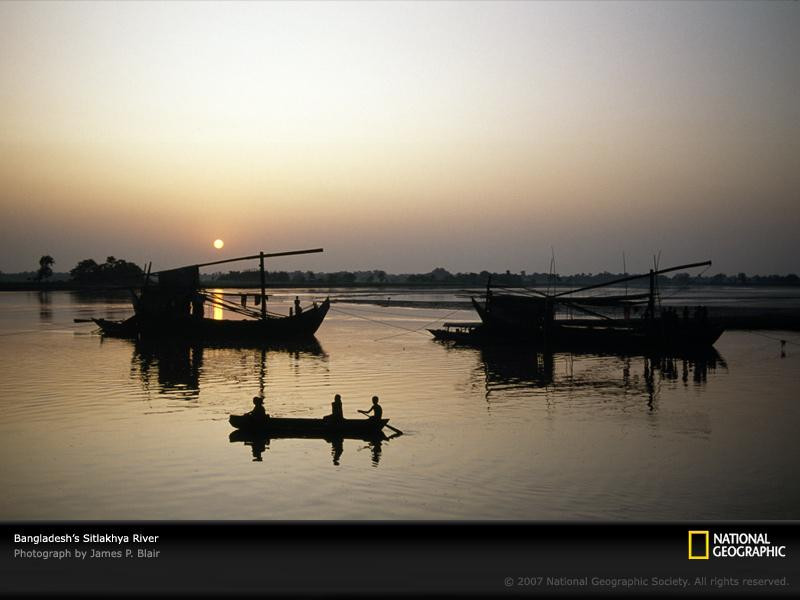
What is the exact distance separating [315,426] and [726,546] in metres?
12.2

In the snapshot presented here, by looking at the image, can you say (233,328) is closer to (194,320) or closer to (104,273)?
(194,320)

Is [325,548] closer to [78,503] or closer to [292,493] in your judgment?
[292,493]

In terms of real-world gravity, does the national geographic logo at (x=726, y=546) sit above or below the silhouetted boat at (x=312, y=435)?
above

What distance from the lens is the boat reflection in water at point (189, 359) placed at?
27297 millimetres

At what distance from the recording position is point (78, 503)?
12219 millimetres

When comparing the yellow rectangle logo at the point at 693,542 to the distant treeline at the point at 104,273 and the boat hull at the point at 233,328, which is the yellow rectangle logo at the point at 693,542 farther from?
the distant treeline at the point at 104,273

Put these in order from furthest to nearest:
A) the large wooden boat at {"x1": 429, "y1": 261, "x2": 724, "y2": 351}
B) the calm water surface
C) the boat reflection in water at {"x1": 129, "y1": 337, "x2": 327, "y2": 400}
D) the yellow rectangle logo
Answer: the large wooden boat at {"x1": 429, "y1": 261, "x2": 724, "y2": 351}
the boat reflection in water at {"x1": 129, "y1": 337, "x2": 327, "y2": 400}
the calm water surface
the yellow rectangle logo

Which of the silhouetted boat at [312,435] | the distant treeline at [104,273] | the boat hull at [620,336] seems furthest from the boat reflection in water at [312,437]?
the distant treeline at [104,273]

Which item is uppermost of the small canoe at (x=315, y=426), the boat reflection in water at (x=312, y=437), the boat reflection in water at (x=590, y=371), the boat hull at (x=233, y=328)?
the boat hull at (x=233, y=328)

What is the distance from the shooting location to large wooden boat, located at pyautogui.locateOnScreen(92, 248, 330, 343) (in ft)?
150

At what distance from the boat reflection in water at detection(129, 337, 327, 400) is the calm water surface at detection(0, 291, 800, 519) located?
0.29 metres

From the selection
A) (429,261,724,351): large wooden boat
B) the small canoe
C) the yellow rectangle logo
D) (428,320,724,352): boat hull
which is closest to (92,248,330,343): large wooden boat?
(429,261,724,351): large wooden boat

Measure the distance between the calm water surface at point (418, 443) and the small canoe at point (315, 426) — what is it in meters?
0.48

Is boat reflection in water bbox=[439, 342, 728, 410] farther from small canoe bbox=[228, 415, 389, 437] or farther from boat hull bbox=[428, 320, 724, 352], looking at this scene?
small canoe bbox=[228, 415, 389, 437]
